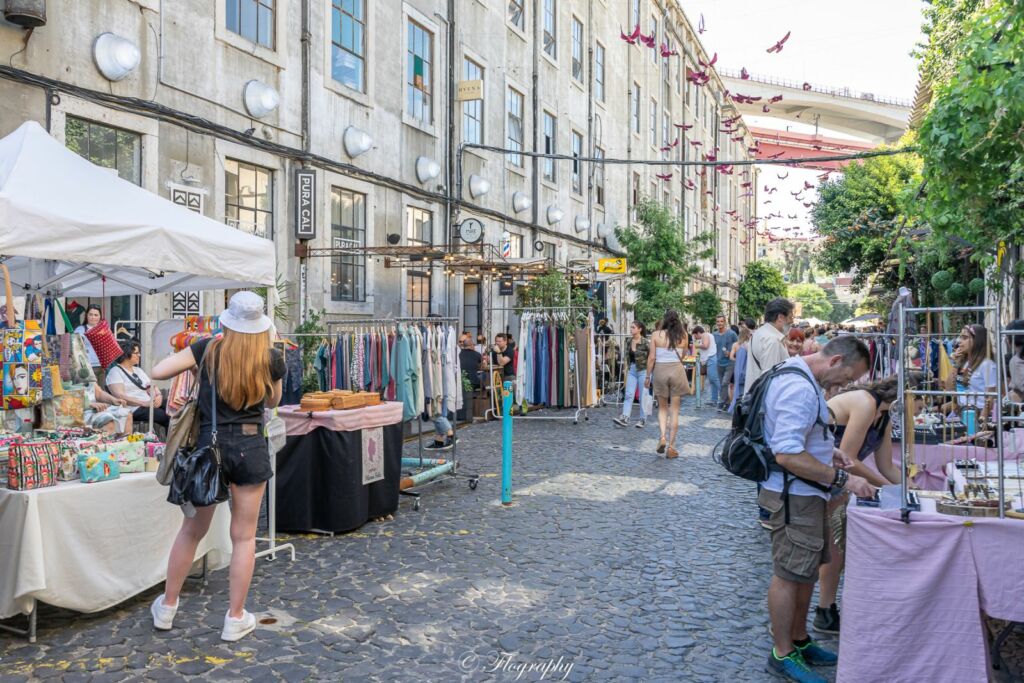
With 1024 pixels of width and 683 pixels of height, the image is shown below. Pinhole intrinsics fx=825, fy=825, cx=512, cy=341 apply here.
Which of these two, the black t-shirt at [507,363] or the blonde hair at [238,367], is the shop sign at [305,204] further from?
the blonde hair at [238,367]

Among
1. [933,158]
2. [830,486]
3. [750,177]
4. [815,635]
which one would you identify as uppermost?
[750,177]

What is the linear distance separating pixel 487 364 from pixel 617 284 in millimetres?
13921

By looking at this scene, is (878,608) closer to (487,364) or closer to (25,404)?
(25,404)

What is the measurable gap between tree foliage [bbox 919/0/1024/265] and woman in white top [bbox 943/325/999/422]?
4.70 ft

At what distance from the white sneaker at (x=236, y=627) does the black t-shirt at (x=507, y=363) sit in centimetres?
1090

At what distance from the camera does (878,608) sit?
3.69m

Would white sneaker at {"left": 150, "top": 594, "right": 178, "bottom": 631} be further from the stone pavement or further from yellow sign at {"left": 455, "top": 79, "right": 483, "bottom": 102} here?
yellow sign at {"left": 455, "top": 79, "right": 483, "bottom": 102}

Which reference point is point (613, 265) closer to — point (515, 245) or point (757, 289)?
point (515, 245)

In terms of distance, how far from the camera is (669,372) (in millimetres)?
11133

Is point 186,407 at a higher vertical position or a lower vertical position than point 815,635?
higher

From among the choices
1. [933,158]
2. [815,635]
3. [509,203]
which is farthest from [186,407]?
[509,203]

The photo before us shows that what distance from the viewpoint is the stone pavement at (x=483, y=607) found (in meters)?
4.33

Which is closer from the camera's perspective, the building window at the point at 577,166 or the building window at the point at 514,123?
the building window at the point at 514,123

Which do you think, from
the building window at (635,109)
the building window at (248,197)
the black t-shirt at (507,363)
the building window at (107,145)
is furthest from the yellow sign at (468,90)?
the building window at (635,109)
